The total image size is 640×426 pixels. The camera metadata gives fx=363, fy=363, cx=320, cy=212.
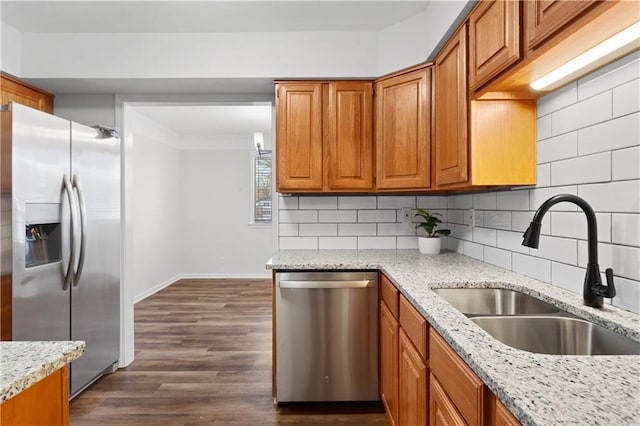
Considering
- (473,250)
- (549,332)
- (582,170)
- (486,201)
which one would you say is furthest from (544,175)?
(473,250)

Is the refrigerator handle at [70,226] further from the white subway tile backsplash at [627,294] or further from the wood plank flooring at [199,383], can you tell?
the white subway tile backsplash at [627,294]

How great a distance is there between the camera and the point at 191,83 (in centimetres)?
260

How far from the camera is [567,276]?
147 cm

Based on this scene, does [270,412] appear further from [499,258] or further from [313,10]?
[313,10]

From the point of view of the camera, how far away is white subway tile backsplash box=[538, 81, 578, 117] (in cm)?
144

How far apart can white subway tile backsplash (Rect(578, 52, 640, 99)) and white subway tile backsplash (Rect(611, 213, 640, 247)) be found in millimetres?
442

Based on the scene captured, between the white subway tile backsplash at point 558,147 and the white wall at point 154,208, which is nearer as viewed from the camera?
the white subway tile backsplash at point 558,147

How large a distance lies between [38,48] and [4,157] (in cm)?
109

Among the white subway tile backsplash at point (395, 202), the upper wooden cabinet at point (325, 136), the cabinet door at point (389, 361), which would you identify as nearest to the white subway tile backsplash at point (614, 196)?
the cabinet door at point (389, 361)

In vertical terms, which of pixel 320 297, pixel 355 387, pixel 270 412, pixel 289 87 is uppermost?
pixel 289 87

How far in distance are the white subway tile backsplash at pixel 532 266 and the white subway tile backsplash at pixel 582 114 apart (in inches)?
22.6

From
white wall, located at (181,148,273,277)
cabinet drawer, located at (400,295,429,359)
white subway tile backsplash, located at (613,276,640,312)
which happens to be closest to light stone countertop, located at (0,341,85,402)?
cabinet drawer, located at (400,295,429,359)

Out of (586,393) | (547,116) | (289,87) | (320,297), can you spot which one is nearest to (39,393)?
(586,393)

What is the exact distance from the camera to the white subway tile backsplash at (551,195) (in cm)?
145
